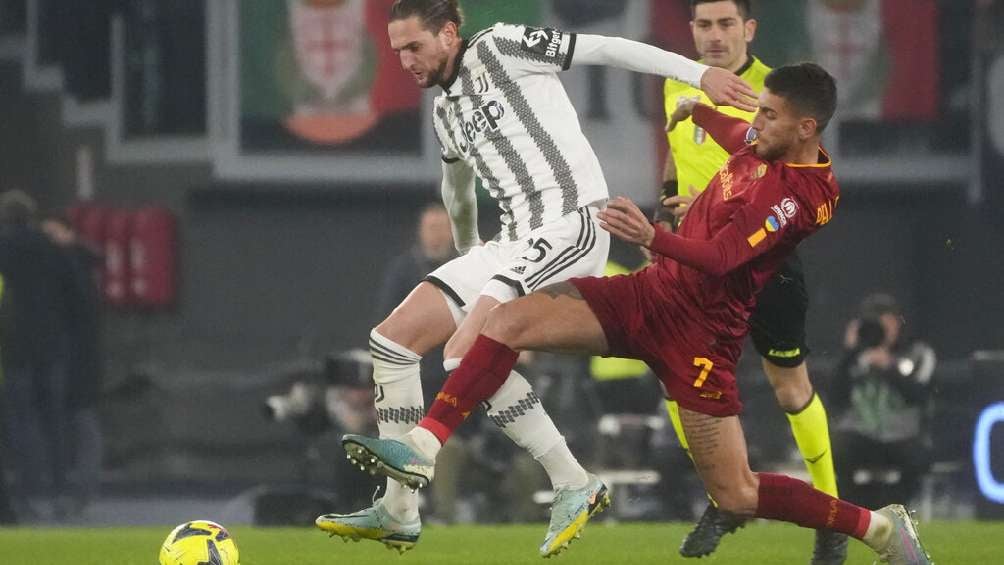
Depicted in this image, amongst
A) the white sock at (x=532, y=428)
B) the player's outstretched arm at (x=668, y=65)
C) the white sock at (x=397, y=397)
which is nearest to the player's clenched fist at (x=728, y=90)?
the player's outstretched arm at (x=668, y=65)

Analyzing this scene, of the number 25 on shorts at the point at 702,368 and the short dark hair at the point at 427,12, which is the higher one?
the short dark hair at the point at 427,12

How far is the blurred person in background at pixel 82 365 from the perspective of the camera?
45.3 feet

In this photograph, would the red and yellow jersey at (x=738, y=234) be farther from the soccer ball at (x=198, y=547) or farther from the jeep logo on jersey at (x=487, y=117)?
the soccer ball at (x=198, y=547)

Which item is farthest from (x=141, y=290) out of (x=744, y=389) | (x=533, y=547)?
(x=533, y=547)

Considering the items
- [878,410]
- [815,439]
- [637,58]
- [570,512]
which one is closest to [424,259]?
[878,410]

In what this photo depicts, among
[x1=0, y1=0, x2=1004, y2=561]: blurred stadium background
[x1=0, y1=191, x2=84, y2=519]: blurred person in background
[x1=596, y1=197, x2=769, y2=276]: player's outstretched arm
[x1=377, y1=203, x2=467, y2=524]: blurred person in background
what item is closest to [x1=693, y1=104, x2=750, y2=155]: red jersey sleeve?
[x1=596, y1=197, x2=769, y2=276]: player's outstretched arm

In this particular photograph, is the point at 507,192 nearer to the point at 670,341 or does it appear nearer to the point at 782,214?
the point at 670,341

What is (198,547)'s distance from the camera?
6.82 m

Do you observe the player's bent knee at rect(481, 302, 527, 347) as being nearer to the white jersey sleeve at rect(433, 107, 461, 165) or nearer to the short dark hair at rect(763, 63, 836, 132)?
the white jersey sleeve at rect(433, 107, 461, 165)

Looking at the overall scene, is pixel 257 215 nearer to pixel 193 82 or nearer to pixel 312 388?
pixel 193 82

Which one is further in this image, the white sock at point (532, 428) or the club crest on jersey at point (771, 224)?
the white sock at point (532, 428)

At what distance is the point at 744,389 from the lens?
13.1 meters

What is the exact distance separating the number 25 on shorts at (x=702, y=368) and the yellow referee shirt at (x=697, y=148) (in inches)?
55.7

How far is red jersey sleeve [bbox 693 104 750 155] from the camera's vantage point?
716 centimetres
